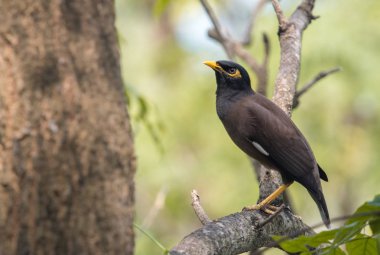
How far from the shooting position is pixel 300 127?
9.44m

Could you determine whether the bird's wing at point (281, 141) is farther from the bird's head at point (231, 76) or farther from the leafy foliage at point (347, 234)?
the leafy foliage at point (347, 234)

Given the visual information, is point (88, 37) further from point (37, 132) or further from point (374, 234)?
point (374, 234)

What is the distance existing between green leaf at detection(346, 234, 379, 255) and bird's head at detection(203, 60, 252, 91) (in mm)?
2888

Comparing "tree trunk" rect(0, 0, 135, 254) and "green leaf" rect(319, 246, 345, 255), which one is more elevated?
"tree trunk" rect(0, 0, 135, 254)

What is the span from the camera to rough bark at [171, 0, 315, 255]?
2.81m

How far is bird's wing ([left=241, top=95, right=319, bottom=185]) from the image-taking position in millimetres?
4438

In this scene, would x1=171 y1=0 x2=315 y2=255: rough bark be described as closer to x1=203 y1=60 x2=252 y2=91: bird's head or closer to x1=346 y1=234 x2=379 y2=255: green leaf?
x1=346 y1=234 x2=379 y2=255: green leaf

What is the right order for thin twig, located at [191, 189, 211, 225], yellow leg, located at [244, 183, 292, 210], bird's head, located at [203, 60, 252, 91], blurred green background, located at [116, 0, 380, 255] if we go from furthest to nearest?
1. blurred green background, located at [116, 0, 380, 255]
2. bird's head, located at [203, 60, 252, 91]
3. yellow leg, located at [244, 183, 292, 210]
4. thin twig, located at [191, 189, 211, 225]

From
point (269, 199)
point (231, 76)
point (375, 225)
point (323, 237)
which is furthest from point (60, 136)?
point (231, 76)

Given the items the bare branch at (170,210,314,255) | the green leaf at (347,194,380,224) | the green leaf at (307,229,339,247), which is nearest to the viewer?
the green leaf at (347,194,380,224)

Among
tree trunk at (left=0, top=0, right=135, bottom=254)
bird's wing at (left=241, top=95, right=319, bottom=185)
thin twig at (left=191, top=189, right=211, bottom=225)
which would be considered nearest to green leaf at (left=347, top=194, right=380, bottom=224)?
tree trunk at (left=0, top=0, right=135, bottom=254)

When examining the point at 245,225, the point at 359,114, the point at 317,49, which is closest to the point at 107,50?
the point at 245,225

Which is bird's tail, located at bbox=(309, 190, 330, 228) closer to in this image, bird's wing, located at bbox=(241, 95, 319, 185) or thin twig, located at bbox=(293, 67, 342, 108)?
bird's wing, located at bbox=(241, 95, 319, 185)

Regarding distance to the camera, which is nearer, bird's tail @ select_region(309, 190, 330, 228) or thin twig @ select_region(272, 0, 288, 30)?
bird's tail @ select_region(309, 190, 330, 228)
